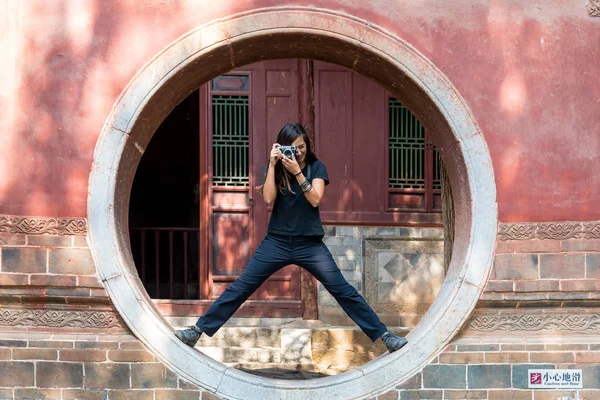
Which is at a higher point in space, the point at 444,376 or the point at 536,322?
the point at 536,322

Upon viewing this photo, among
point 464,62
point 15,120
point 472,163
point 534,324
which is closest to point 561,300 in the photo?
point 534,324

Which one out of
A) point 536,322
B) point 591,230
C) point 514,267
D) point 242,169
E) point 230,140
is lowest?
point 536,322

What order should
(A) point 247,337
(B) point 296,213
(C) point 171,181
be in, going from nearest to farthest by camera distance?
(B) point 296,213 < (A) point 247,337 < (C) point 171,181

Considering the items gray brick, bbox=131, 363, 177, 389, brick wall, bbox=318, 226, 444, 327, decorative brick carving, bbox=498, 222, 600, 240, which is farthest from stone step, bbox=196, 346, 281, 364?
decorative brick carving, bbox=498, 222, 600, 240

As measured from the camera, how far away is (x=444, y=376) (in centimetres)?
615

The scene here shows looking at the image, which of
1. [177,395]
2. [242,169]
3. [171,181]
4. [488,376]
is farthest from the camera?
[171,181]

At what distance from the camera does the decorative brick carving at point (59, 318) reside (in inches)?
242

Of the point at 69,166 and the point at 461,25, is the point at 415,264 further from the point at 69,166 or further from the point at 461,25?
the point at 69,166

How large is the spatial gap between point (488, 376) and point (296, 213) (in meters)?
1.70

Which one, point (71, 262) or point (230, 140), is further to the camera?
point (230, 140)

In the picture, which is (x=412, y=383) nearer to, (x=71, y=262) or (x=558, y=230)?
(x=558, y=230)

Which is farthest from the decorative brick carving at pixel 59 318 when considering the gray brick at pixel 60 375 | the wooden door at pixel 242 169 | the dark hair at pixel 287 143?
the wooden door at pixel 242 169

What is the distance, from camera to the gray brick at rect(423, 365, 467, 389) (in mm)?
6137

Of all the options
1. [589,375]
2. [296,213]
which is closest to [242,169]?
[296,213]
